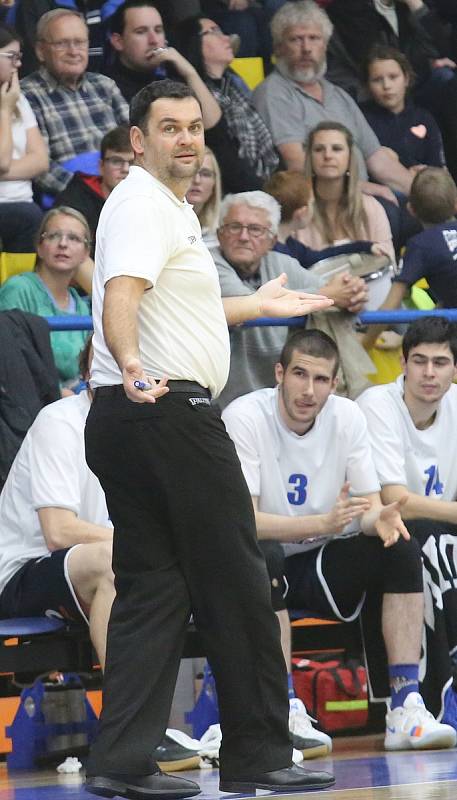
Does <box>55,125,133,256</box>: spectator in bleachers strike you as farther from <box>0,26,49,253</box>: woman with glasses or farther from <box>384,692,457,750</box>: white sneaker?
<box>384,692,457,750</box>: white sneaker

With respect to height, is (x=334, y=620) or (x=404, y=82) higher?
(x=404, y=82)

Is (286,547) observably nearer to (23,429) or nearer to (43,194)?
(23,429)

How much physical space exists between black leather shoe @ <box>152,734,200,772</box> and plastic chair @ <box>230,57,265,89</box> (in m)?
5.89

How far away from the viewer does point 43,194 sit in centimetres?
857

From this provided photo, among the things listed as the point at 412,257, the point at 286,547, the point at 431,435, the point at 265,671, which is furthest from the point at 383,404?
the point at 265,671

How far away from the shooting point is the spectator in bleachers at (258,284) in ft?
23.1

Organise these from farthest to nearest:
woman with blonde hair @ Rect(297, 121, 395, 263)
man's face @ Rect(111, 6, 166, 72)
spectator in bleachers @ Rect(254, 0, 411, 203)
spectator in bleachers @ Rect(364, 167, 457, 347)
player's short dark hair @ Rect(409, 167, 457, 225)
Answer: spectator in bleachers @ Rect(254, 0, 411, 203) → man's face @ Rect(111, 6, 166, 72) → woman with blonde hair @ Rect(297, 121, 395, 263) → player's short dark hair @ Rect(409, 167, 457, 225) → spectator in bleachers @ Rect(364, 167, 457, 347)

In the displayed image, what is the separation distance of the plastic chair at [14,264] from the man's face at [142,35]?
1.91 metres

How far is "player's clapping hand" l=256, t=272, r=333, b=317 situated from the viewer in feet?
14.8

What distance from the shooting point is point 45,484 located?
19.6 feet

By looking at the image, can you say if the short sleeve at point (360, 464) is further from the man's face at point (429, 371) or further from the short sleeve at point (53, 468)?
the short sleeve at point (53, 468)

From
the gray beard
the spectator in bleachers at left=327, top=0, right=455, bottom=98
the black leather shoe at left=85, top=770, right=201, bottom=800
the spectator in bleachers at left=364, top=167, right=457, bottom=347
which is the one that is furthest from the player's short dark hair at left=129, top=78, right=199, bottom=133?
the spectator in bleachers at left=327, top=0, right=455, bottom=98

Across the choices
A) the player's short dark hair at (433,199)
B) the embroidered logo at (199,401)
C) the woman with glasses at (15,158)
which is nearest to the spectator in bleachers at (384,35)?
the player's short dark hair at (433,199)

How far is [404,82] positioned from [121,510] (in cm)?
654
